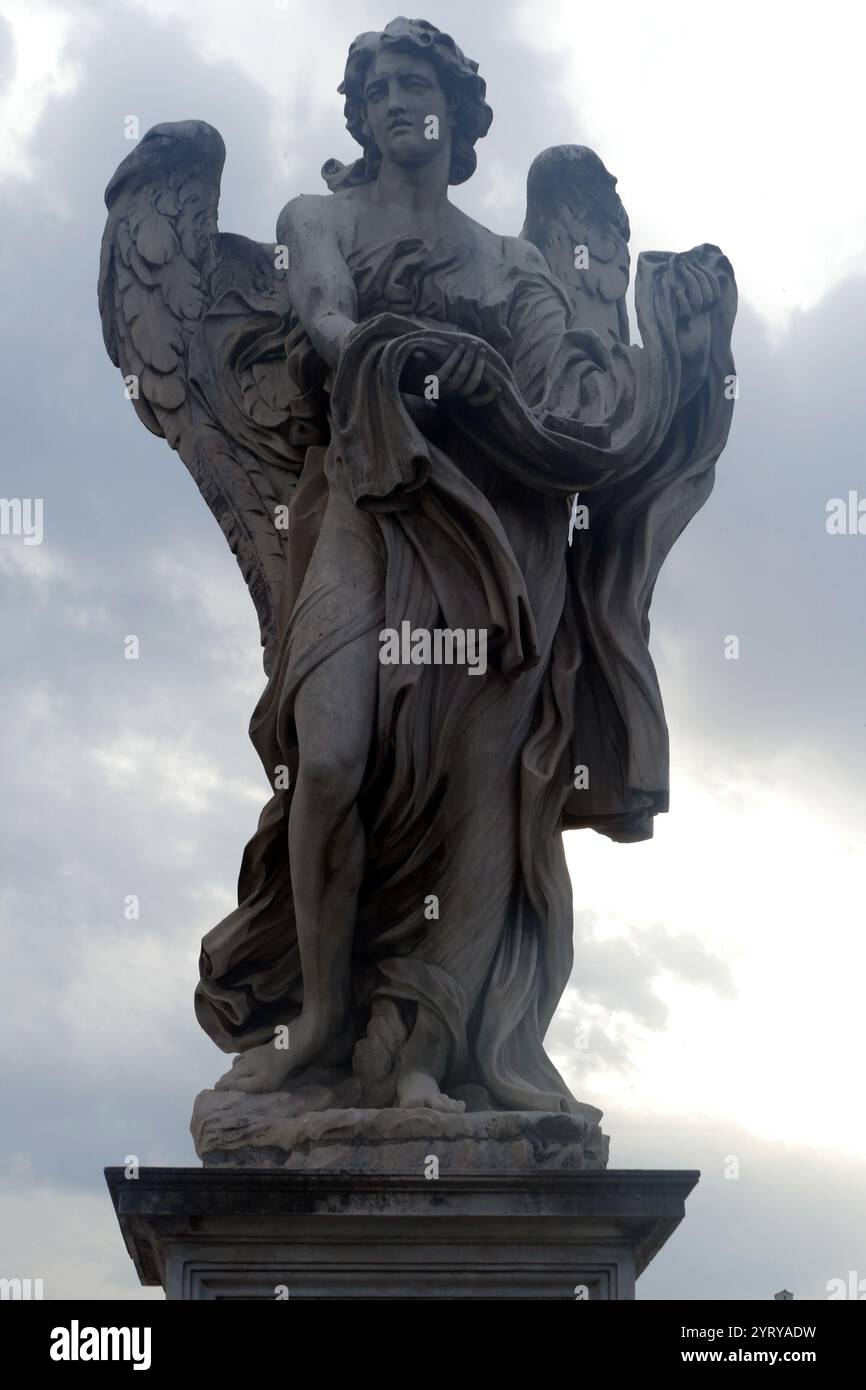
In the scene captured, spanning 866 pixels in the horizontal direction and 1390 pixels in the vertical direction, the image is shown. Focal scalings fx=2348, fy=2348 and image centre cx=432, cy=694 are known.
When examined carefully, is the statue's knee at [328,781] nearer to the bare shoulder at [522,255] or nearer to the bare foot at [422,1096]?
the bare foot at [422,1096]

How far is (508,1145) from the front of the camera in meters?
7.32

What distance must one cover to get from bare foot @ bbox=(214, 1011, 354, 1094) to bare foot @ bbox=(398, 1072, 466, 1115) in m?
0.31

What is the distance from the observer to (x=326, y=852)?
775 centimetres

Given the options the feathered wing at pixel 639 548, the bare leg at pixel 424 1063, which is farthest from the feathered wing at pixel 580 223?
the bare leg at pixel 424 1063

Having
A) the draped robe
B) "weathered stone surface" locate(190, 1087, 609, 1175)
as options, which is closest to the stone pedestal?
"weathered stone surface" locate(190, 1087, 609, 1175)

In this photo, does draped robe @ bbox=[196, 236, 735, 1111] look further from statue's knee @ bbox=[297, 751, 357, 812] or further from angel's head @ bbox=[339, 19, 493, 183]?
angel's head @ bbox=[339, 19, 493, 183]

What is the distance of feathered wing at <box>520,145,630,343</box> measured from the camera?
8.98 m

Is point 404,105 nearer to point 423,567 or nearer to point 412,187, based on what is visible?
point 412,187

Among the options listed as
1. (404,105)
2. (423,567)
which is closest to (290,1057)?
(423,567)

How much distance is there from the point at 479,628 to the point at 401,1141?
174 centimetres

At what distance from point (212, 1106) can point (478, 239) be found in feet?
10.7
